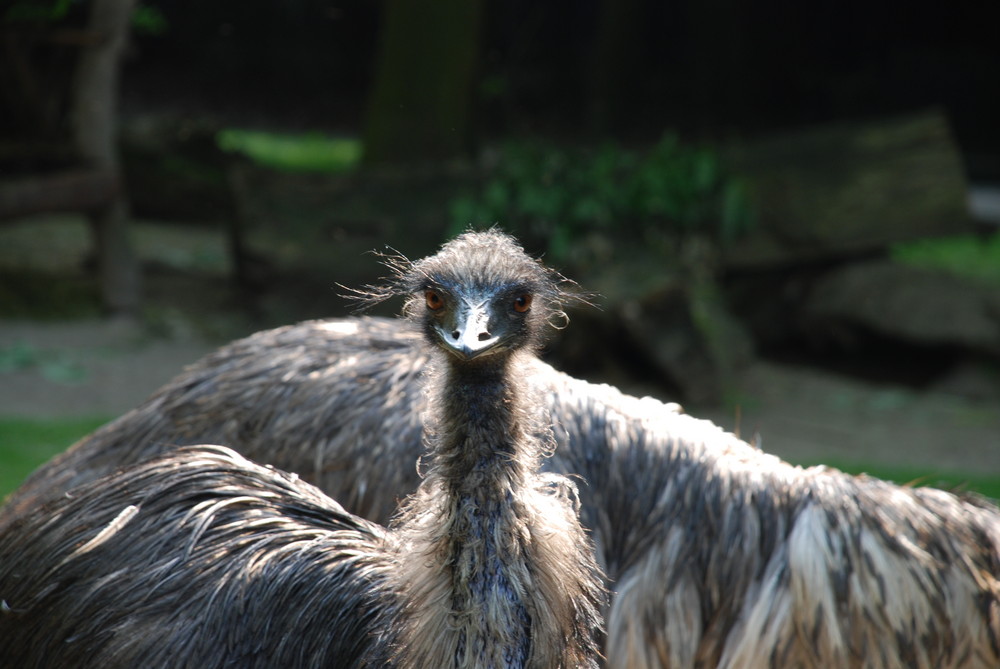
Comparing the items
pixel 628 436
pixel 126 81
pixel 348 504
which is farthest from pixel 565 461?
pixel 126 81

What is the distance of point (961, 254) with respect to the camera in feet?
34.3

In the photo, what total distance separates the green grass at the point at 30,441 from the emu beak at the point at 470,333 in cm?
327

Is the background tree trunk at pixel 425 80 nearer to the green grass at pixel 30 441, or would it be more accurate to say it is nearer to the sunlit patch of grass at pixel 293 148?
the sunlit patch of grass at pixel 293 148

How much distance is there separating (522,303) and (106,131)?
20.6 feet

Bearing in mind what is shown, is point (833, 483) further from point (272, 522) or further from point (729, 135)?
point (729, 135)

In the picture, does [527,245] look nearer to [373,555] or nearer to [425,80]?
[425,80]

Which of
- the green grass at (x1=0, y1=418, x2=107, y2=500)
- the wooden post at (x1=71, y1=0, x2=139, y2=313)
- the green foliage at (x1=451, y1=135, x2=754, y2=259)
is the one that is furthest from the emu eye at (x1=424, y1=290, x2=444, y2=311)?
the wooden post at (x1=71, y1=0, x2=139, y2=313)

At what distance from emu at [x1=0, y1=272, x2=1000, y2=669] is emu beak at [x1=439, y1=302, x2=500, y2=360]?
1.12 feet

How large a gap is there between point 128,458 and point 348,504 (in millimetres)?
594

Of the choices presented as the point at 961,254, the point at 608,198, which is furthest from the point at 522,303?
the point at 961,254

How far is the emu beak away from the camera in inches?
89.4

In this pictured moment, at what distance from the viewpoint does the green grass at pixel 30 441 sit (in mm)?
5246

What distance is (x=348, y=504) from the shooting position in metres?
3.17

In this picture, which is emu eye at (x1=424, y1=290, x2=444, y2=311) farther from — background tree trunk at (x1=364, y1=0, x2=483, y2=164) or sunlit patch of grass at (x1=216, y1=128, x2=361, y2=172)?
sunlit patch of grass at (x1=216, y1=128, x2=361, y2=172)
